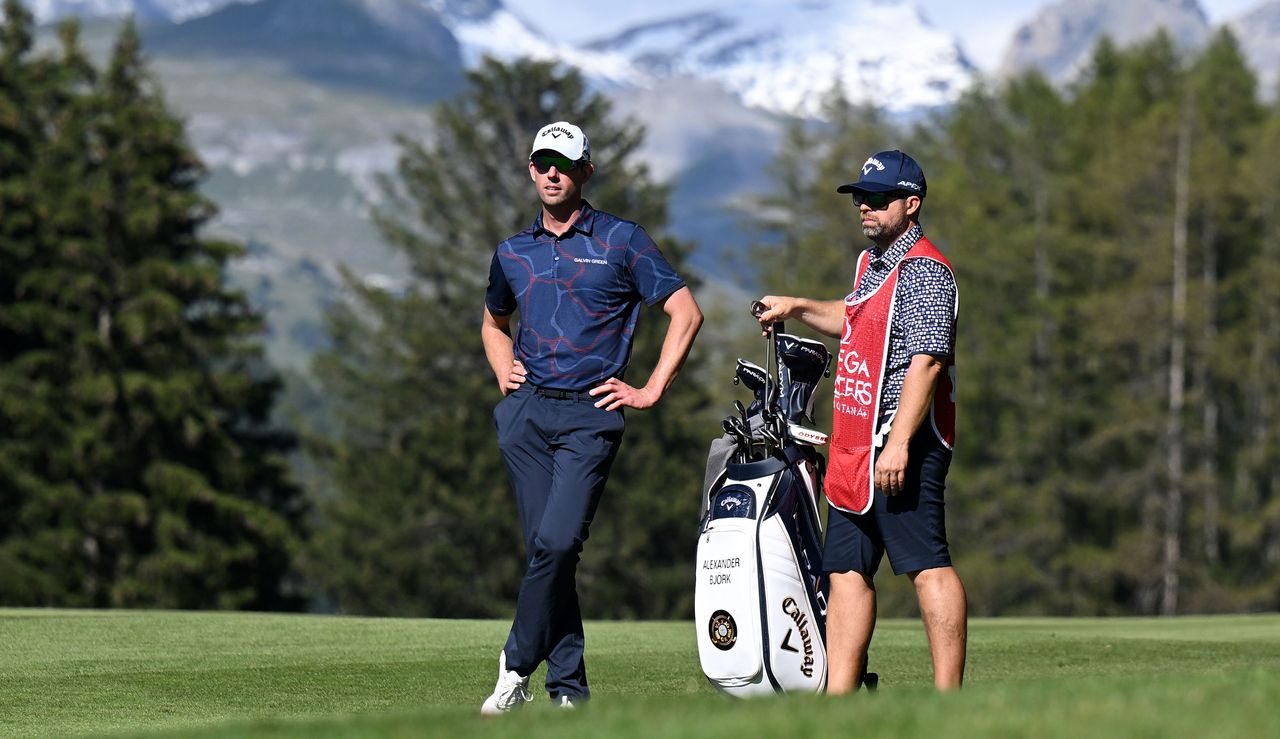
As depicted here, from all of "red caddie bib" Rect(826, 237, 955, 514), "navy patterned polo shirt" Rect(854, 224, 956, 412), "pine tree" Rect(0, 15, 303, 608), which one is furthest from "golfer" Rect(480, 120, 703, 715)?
"pine tree" Rect(0, 15, 303, 608)

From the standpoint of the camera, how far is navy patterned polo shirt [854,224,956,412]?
6.27 meters

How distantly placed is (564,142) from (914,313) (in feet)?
4.87

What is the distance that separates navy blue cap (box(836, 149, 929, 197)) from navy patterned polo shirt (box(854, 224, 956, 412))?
0.20m

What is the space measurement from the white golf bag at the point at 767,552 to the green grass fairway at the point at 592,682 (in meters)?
0.50

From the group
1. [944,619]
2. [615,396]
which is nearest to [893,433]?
[944,619]

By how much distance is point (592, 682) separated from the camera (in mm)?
8602

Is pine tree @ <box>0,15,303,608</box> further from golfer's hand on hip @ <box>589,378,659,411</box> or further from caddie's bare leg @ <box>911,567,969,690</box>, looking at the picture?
caddie's bare leg @ <box>911,567,969,690</box>

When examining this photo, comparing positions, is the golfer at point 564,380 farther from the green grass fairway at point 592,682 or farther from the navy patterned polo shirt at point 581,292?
the green grass fairway at point 592,682

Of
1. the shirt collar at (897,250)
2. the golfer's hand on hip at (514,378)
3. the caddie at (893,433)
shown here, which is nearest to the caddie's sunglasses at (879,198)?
the caddie at (893,433)

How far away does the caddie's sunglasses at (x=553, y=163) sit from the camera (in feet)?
22.9

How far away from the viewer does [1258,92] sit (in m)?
61.1

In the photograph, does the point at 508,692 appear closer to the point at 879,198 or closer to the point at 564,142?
the point at 564,142

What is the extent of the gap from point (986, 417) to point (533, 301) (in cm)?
4902

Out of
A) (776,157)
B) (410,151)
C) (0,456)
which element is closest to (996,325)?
(776,157)
